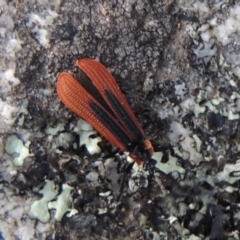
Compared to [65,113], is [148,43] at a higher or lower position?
higher

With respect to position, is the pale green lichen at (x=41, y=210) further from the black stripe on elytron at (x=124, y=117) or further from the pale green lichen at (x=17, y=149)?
the black stripe on elytron at (x=124, y=117)

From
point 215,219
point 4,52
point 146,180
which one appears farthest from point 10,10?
point 215,219

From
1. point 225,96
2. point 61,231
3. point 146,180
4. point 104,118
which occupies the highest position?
point 225,96

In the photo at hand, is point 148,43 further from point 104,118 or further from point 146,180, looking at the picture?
point 146,180

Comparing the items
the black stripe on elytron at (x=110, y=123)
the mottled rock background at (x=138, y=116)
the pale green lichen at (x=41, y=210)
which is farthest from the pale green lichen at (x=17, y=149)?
the black stripe on elytron at (x=110, y=123)

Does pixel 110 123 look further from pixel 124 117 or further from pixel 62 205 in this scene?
pixel 62 205

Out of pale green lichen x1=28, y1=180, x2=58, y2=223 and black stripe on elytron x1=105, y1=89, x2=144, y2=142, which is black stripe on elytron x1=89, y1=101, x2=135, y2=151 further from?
pale green lichen x1=28, y1=180, x2=58, y2=223

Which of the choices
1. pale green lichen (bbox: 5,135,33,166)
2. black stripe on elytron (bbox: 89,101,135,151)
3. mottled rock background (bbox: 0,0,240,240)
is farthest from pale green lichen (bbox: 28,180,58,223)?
black stripe on elytron (bbox: 89,101,135,151)
